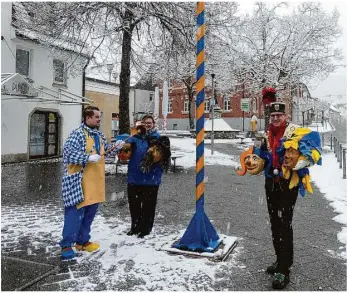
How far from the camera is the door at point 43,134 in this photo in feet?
57.6

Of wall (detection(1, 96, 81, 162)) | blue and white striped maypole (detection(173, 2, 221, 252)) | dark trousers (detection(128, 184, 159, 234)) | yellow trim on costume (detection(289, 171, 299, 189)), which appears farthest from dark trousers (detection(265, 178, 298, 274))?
wall (detection(1, 96, 81, 162))

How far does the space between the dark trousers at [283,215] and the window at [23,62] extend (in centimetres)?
1474

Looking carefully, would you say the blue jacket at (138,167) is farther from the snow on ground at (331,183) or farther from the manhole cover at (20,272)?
the snow on ground at (331,183)

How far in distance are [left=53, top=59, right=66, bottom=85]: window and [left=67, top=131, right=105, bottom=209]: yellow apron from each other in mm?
14327

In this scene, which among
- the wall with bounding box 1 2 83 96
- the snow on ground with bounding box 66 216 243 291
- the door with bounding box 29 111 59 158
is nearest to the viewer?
the snow on ground with bounding box 66 216 243 291

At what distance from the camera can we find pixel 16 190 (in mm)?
9453

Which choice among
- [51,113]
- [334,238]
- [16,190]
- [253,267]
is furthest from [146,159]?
[51,113]

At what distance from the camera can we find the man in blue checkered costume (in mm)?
4539

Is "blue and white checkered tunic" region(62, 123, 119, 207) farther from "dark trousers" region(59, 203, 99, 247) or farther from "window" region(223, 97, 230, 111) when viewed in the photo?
"window" region(223, 97, 230, 111)

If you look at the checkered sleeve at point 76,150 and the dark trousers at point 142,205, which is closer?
the checkered sleeve at point 76,150

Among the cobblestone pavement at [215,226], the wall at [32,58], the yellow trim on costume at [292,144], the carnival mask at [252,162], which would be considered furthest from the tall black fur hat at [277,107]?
the wall at [32,58]

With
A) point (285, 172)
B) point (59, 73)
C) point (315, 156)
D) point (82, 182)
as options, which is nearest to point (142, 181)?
point (82, 182)

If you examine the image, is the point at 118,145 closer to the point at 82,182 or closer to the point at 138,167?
the point at 138,167

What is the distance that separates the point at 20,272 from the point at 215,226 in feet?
10.4
